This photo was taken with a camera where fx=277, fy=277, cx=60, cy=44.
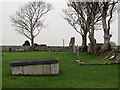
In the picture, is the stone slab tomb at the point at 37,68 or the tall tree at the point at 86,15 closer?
the stone slab tomb at the point at 37,68

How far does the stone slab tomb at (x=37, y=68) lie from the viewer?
39.6 feet

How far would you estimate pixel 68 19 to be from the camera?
4591cm

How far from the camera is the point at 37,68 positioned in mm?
12078

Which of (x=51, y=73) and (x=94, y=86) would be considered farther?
(x=51, y=73)

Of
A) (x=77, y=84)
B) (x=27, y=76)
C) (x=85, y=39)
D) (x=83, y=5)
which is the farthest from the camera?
(x=85, y=39)

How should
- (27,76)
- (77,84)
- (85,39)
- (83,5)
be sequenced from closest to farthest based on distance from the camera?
1. (77,84)
2. (27,76)
3. (83,5)
4. (85,39)

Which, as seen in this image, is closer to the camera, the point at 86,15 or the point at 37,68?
the point at 37,68

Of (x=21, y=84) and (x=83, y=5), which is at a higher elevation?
(x=83, y=5)

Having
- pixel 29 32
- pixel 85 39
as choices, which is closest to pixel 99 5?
pixel 85 39

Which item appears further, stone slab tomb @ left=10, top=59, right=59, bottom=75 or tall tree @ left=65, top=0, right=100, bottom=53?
tall tree @ left=65, top=0, right=100, bottom=53

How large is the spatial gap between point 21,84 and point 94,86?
8.35 ft

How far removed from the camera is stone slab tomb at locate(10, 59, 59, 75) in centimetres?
1208

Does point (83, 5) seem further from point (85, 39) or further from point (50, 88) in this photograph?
point (50, 88)

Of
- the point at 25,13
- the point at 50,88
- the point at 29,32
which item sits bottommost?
the point at 50,88
